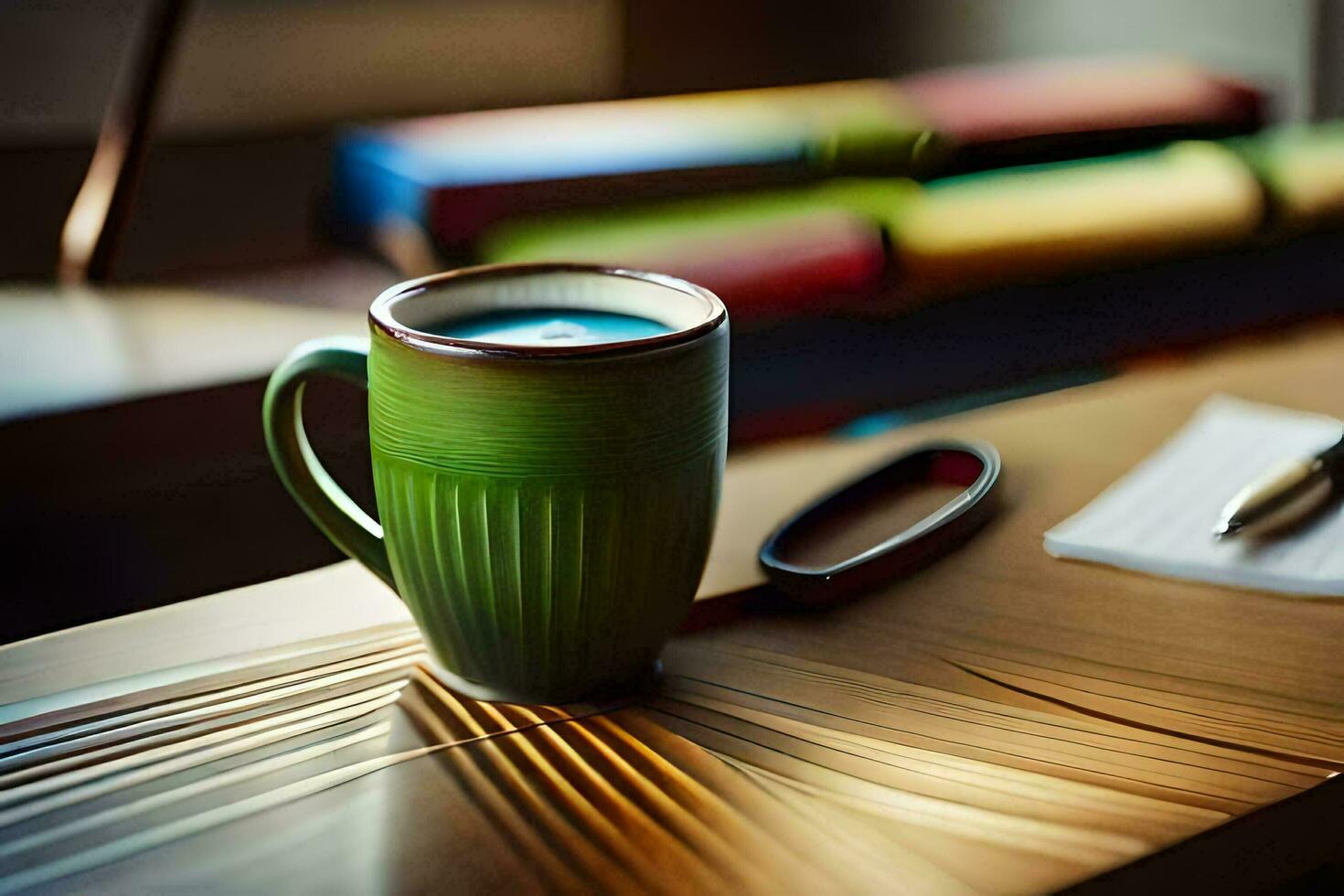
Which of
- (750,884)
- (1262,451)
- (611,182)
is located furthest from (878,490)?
(611,182)

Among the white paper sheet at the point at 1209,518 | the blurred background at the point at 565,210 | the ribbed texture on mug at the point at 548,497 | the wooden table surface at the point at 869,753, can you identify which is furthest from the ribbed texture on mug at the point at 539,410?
the blurred background at the point at 565,210

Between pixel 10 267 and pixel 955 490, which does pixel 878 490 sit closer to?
pixel 955 490

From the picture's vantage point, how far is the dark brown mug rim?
0.44 m

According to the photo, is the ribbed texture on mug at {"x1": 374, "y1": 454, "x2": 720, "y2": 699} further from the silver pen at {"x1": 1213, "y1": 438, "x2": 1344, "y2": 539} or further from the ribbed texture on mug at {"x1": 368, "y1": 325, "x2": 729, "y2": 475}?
the silver pen at {"x1": 1213, "y1": 438, "x2": 1344, "y2": 539}

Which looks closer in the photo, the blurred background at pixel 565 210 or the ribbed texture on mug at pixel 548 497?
the ribbed texture on mug at pixel 548 497

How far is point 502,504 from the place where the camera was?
0.46 metres

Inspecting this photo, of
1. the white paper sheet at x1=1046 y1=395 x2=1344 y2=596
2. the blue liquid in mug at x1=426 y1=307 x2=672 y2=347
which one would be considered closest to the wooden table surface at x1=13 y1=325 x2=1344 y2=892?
the white paper sheet at x1=1046 y1=395 x2=1344 y2=596

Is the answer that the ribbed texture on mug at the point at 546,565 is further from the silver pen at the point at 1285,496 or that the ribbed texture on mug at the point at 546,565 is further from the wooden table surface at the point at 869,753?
the silver pen at the point at 1285,496

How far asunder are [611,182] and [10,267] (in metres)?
0.75

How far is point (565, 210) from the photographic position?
1592mm

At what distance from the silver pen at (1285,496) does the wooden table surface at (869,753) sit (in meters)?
0.06

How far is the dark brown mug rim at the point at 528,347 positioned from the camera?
0.44m

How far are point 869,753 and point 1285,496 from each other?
0.98 feet

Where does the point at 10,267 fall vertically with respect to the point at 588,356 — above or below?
below
